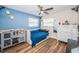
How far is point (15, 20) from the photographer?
1.03 meters

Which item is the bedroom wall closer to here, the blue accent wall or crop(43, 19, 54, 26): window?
crop(43, 19, 54, 26): window

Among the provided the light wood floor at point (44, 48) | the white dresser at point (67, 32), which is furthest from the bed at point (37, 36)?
the white dresser at point (67, 32)

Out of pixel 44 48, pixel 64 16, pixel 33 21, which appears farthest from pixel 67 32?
pixel 33 21

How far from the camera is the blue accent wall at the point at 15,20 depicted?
0.95 m

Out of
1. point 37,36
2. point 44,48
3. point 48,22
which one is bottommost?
point 44,48

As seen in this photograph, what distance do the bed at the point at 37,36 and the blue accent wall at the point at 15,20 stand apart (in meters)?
0.16

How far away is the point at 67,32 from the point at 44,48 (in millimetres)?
474

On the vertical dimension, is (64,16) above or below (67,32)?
above

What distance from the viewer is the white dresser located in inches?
41.2

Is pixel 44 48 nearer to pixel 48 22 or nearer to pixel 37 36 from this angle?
pixel 37 36

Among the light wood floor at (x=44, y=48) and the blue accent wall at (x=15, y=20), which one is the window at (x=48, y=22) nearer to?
the blue accent wall at (x=15, y=20)

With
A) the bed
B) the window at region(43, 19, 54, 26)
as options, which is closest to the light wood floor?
the bed

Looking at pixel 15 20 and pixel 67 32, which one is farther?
pixel 67 32
